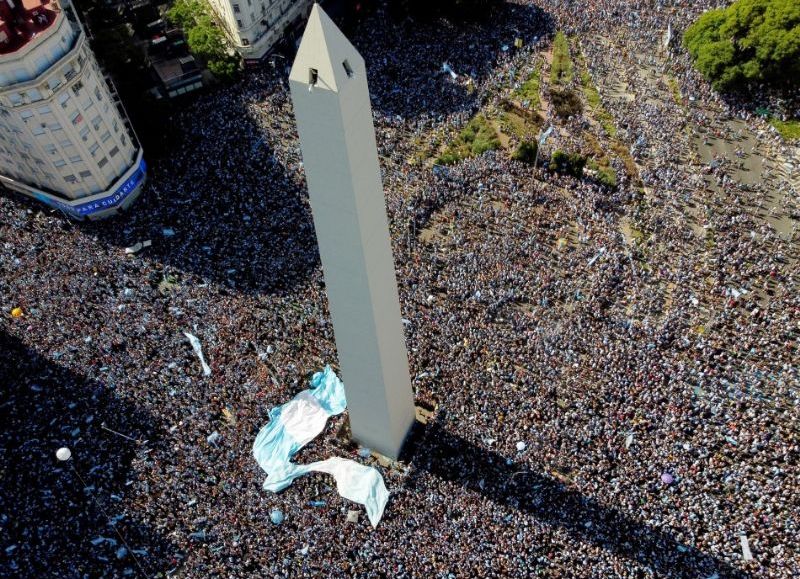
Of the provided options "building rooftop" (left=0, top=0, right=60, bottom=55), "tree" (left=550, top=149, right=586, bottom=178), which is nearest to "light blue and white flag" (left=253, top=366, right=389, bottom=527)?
"tree" (left=550, top=149, right=586, bottom=178)

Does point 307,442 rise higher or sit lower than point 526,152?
lower

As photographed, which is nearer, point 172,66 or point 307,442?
point 307,442

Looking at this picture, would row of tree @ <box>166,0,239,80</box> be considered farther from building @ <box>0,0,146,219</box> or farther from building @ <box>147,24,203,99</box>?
building @ <box>0,0,146,219</box>

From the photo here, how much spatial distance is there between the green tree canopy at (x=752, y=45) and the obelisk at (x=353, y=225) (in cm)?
3563

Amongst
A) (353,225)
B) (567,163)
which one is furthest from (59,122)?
(567,163)

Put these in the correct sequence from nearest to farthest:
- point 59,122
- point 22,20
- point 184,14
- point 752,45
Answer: point 22,20 < point 59,122 < point 752,45 < point 184,14

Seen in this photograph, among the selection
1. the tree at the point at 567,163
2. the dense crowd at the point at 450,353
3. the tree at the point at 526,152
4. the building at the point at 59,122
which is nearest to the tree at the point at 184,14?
the dense crowd at the point at 450,353

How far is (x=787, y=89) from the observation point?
48.2 meters

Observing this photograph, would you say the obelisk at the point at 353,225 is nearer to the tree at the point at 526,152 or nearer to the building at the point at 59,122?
the tree at the point at 526,152

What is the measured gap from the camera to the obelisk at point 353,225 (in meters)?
18.6

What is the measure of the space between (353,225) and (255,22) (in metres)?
37.9

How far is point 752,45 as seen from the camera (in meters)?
47.4

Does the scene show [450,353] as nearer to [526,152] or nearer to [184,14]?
[526,152]

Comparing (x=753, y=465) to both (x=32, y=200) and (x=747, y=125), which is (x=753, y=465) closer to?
(x=747, y=125)
